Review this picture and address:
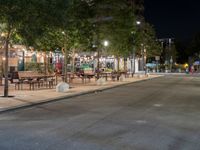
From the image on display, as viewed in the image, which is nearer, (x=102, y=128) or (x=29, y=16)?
(x=102, y=128)

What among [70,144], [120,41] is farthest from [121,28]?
[70,144]

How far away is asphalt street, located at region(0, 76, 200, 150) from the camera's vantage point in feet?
28.5

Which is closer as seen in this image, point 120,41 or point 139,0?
point 120,41

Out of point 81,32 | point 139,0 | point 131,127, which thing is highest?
point 139,0

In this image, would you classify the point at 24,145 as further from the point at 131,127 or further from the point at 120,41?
the point at 120,41

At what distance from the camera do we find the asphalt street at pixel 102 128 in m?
8.69

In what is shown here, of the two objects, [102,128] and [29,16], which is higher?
[29,16]

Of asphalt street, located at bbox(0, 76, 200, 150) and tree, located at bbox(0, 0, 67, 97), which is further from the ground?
tree, located at bbox(0, 0, 67, 97)

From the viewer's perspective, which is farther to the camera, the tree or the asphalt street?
the tree

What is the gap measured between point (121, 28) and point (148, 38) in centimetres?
2900

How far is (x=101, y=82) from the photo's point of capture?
31125mm

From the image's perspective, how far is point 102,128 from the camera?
10.8 metres

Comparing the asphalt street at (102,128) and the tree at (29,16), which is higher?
the tree at (29,16)

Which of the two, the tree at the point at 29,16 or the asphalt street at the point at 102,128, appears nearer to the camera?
the asphalt street at the point at 102,128
